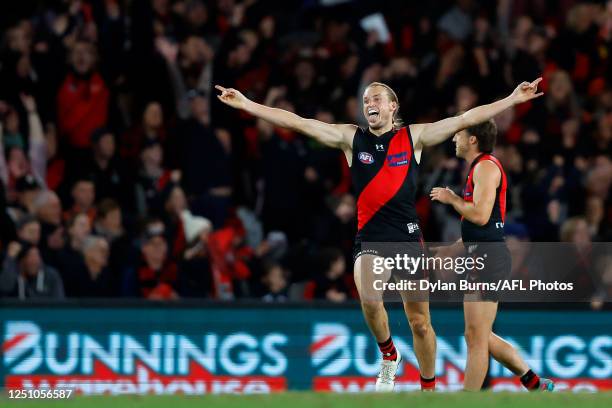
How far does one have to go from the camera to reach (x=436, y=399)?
31.9ft

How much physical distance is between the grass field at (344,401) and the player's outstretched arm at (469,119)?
2.01 m

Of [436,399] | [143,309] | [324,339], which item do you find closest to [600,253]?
[324,339]

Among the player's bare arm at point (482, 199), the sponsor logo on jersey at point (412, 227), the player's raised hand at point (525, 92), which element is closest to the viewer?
the player's raised hand at point (525, 92)

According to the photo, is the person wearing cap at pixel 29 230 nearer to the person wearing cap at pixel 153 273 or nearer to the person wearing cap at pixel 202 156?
the person wearing cap at pixel 153 273

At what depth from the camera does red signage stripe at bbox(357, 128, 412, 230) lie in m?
11.1

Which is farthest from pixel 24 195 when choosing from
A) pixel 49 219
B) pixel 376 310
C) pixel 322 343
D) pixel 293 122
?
pixel 376 310

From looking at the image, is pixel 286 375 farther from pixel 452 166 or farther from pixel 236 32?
pixel 236 32

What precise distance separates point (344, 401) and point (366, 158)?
217 centimetres

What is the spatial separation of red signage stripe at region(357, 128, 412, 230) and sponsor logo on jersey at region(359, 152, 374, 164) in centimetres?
10

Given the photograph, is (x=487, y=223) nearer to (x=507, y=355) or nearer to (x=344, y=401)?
(x=507, y=355)

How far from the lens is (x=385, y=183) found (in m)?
11.1

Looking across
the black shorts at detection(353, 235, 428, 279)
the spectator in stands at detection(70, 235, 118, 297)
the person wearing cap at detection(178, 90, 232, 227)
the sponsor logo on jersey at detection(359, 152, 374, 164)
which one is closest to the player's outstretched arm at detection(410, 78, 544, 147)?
the sponsor logo on jersey at detection(359, 152, 374, 164)

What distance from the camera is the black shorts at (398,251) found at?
1105cm

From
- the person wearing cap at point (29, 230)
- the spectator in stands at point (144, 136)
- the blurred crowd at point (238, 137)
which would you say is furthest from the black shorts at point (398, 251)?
the spectator in stands at point (144, 136)
